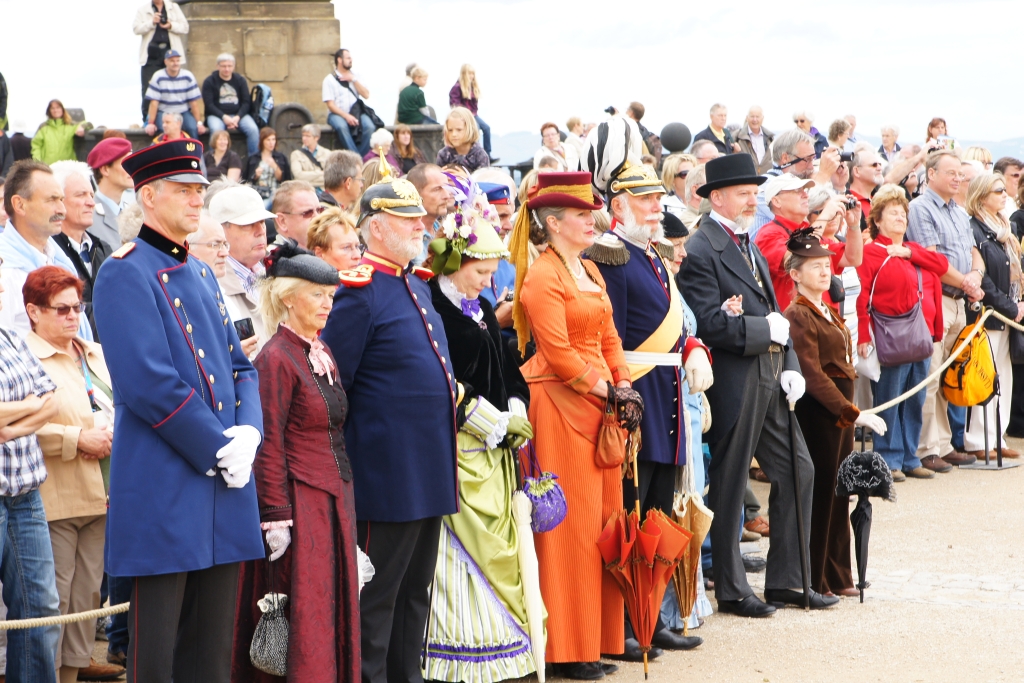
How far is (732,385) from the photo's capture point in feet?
19.8

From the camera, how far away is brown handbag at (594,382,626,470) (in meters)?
5.22

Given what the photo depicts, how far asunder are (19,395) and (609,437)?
7.71 ft

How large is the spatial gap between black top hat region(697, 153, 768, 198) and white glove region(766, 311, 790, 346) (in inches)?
27.1

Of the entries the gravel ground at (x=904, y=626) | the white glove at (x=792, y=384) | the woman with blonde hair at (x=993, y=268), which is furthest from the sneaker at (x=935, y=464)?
the white glove at (x=792, y=384)

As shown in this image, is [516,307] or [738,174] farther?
[738,174]

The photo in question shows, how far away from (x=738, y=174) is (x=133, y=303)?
3.48 meters

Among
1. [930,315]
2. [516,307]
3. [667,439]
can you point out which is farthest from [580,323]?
[930,315]

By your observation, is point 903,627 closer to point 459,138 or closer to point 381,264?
point 381,264

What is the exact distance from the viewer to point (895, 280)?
915 centimetres

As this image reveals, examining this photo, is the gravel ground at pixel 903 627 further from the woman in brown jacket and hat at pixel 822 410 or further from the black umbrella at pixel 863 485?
the black umbrella at pixel 863 485

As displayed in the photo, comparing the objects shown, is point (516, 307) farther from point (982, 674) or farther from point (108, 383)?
point (982, 674)

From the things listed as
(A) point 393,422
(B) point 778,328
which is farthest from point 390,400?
(B) point 778,328

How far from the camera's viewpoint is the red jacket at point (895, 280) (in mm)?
9164

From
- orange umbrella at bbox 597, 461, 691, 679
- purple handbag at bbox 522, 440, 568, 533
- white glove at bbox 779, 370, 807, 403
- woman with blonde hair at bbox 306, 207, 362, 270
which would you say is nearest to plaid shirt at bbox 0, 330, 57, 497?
woman with blonde hair at bbox 306, 207, 362, 270
